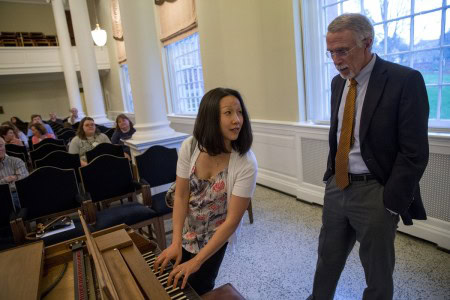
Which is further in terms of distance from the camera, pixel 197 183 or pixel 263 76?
pixel 263 76

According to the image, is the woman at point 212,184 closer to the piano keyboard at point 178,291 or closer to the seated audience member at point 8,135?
the piano keyboard at point 178,291

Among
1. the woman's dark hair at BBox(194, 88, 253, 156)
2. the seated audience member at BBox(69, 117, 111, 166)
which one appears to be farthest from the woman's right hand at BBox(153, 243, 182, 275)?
Answer: the seated audience member at BBox(69, 117, 111, 166)

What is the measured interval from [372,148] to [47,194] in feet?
8.78

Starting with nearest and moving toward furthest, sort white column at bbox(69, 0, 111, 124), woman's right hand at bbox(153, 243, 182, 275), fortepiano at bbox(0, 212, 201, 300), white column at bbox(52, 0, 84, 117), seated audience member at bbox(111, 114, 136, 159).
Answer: fortepiano at bbox(0, 212, 201, 300), woman's right hand at bbox(153, 243, 182, 275), seated audience member at bbox(111, 114, 136, 159), white column at bbox(69, 0, 111, 124), white column at bbox(52, 0, 84, 117)

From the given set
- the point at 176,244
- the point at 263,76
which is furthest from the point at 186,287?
the point at 263,76

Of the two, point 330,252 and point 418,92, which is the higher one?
point 418,92

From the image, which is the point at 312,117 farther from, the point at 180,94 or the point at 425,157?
the point at 180,94

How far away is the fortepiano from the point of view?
36.8 inches

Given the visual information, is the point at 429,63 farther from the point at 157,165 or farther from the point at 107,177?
the point at 107,177

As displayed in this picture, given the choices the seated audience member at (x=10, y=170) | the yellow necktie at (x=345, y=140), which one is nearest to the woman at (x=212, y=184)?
the yellow necktie at (x=345, y=140)

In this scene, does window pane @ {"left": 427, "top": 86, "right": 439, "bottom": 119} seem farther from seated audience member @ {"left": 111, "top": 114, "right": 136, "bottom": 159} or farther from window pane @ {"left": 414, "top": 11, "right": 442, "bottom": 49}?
seated audience member @ {"left": 111, "top": 114, "right": 136, "bottom": 159}

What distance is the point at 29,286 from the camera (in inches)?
41.3

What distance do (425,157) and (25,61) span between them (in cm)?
1215

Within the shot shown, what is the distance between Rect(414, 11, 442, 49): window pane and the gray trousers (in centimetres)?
169
